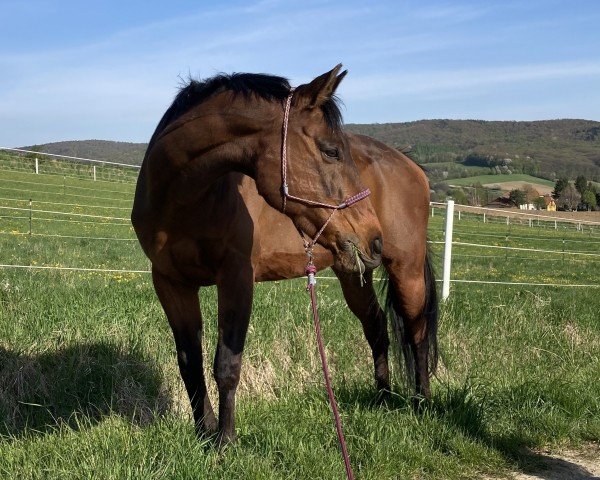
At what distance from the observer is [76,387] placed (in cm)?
502

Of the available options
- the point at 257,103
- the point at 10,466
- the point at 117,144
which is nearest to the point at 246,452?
the point at 10,466

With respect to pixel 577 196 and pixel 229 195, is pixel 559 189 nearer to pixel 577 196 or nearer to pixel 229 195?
pixel 577 196

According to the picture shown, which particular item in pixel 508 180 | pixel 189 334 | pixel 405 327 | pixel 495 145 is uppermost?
pixel 495 145

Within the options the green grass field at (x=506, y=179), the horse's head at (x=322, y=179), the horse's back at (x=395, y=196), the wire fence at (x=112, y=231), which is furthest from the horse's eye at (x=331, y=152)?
the green grass field at (x=506, y=179)

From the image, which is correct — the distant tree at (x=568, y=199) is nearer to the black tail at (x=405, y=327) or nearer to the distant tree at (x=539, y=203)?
the distant tree at (x=539, y=203)

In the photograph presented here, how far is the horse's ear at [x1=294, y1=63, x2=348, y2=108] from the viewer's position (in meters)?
3.29

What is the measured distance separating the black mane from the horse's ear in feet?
0.16

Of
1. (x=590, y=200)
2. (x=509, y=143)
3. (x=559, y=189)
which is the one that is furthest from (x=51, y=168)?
(x=509, y=143)

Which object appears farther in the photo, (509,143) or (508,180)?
(509,143)

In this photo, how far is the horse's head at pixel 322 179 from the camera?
329 cm

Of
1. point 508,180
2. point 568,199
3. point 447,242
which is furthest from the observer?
point 508,180

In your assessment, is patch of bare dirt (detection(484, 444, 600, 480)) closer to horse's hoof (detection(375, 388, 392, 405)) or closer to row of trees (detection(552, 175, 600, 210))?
horse's hoof (detection(375, 388, 392, 405))

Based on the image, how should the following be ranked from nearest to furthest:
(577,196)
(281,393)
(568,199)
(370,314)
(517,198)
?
(281,393) < (370,314) < (517,198) < (568,199) < (577,196)

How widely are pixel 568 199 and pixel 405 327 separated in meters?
52.2
